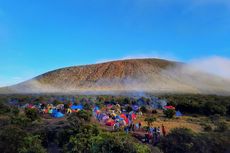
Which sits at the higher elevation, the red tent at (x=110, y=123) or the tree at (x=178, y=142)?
the red tent at (x=110, y=123)

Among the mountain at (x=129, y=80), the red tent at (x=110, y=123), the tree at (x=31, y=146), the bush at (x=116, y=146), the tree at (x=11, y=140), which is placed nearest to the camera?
the bush at (x=116, y=146)

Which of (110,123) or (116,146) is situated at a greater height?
(110,123)

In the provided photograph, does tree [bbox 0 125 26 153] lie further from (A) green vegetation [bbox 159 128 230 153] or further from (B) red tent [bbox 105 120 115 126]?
(B) red tent [bbox 105 120 115 126]

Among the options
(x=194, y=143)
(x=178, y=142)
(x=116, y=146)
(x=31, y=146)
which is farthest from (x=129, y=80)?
(x=116, y=146)

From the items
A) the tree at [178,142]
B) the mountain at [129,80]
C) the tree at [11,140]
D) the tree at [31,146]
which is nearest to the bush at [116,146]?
the tree at [31,146]

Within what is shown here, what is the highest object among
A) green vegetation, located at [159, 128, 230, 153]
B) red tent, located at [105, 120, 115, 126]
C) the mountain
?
the mountain

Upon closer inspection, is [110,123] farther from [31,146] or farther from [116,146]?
[116,146]

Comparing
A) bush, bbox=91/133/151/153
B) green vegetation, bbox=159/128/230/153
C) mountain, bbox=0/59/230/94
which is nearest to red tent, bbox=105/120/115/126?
green vegetation, bbox=159/128/230/153

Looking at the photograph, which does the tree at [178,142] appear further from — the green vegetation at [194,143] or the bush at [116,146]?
the bush at [116,146]

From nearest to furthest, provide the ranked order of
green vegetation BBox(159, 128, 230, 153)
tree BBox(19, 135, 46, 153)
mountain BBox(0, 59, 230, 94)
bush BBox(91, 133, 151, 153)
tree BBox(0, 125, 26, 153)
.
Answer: bush BBox(91, 133, 151, 153) < tree BBox(19, 135, 46, 153) < tree BBox(0, 125, 26, 153) < green vegetation BBox(159, 128, 230, 153) < mountain BBox(0, 59, 230, 94)
